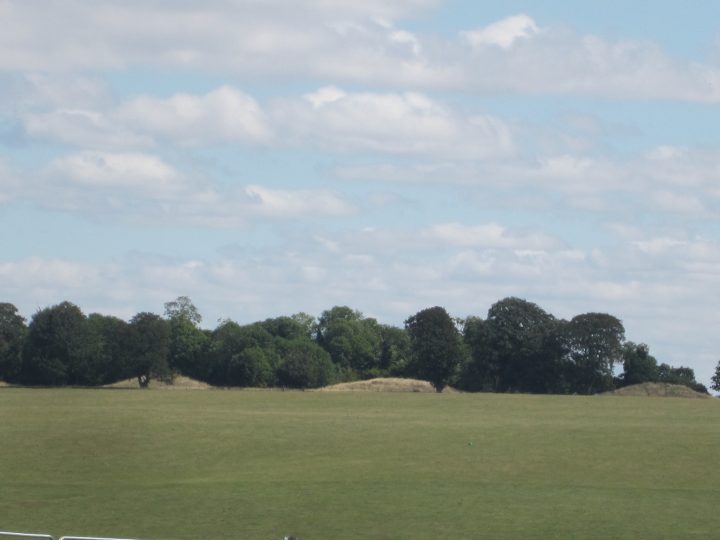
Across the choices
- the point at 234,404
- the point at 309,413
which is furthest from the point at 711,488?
the point at 234,404

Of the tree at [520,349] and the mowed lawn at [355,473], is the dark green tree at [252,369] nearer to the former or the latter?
the tree at [520,349]

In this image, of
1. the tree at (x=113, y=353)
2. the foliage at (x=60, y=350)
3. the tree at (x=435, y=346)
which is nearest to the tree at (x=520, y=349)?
the tree at (x=435, y=346)

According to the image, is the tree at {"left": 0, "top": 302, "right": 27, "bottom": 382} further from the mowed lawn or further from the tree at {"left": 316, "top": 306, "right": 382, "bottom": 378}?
the mowed lawn

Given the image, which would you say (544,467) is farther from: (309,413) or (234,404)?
(234,404)

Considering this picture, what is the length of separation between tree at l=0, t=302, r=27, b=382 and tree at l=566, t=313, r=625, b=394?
62611 millimetres

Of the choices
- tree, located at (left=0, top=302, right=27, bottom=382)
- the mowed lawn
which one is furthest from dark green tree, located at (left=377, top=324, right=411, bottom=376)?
the mowed lawn

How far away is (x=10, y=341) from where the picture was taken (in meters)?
141

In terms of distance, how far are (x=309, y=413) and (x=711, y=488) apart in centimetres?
3362

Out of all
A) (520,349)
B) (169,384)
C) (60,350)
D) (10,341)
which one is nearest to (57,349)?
(60,350)

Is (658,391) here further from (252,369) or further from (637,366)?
(252,369)

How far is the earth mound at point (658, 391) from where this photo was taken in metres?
114

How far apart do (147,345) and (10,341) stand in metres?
24.6

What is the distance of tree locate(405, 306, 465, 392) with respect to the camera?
5217 inches

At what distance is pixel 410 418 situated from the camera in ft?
224
